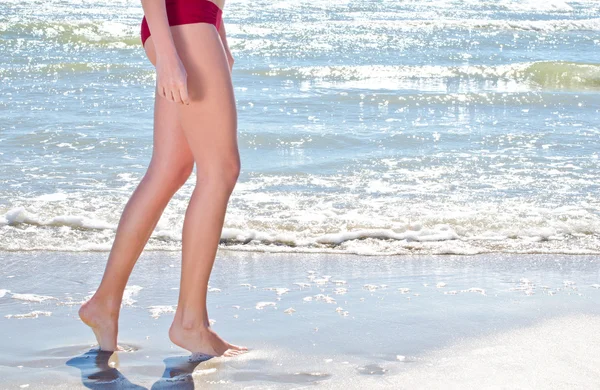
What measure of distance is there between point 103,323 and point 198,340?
30 centimetres

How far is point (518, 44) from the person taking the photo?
17062 mm

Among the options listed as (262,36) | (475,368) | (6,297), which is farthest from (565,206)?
(262,36)

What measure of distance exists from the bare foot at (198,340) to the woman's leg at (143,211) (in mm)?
207

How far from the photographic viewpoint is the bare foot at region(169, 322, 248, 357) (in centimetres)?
267

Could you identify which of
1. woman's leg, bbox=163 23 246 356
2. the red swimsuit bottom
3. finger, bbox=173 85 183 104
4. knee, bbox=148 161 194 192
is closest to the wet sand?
woman's leg, bbox=163 23 246 356

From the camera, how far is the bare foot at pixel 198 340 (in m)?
2.67

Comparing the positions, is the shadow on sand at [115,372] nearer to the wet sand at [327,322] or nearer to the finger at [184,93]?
the wet sand at [327,322]

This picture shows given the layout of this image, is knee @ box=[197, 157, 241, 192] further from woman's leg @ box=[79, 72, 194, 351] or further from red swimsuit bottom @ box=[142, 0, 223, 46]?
red swimsuit bottom @ box=[142, 0, 223, 46]

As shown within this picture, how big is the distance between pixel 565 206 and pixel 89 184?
279 cm

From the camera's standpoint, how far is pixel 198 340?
2.67 meters

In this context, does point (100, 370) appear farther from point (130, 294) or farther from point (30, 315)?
point (130, 294)

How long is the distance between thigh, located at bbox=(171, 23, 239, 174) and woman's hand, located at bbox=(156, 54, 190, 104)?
0.15ft

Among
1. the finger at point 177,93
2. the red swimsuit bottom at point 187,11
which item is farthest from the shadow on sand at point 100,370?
the red swimsuit bottom at point 187,11

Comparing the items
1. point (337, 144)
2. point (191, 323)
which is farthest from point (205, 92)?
point (337, 144)
